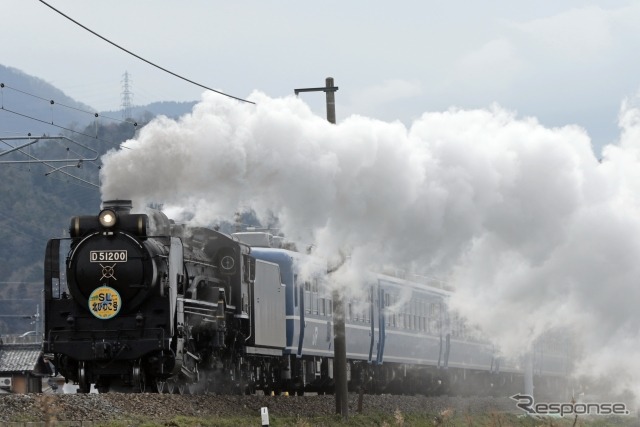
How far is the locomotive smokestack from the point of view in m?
21.2

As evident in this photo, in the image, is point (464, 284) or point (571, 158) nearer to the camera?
point (571, 158)

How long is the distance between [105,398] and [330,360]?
14.1m

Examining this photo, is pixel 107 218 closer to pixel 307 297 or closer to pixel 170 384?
pixel 170 384

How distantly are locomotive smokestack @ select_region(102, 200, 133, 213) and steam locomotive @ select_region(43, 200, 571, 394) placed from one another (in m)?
0.03

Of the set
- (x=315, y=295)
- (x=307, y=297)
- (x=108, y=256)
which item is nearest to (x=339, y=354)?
(x=307, y=297)

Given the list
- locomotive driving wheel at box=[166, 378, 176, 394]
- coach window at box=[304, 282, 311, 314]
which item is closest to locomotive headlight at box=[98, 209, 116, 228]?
locomotive driving wheel at box=[166, 378, 176, 394]

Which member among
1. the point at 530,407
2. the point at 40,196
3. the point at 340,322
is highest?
the point at 40,196

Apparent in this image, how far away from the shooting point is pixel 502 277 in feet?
82.6

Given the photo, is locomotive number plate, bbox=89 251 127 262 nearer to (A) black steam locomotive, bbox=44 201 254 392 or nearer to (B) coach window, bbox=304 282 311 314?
(A) black steam locomotive, bbox=44 201 254 392

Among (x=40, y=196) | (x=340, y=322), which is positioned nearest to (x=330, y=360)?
(x=340, y=322)

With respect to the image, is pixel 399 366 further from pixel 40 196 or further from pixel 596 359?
pixel 40 196

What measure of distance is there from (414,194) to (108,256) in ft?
17.8

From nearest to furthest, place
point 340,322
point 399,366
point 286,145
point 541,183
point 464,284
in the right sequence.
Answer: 1. point 286,145
2. point 541,183
3. point 340,322
4. point 464,284
5. point 399,366

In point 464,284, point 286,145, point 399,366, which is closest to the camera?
point 286,145
